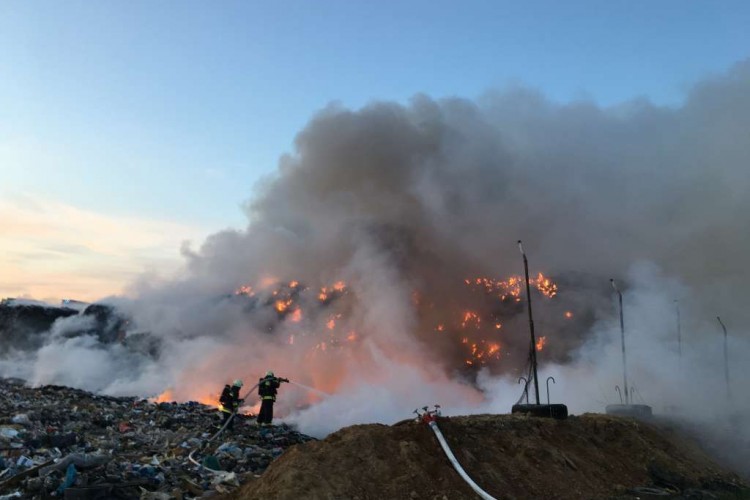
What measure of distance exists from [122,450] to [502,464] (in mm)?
8301

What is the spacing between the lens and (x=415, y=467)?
8.94 m

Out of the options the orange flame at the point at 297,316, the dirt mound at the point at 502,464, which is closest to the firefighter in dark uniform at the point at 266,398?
the dirt mound at the point at 502,464

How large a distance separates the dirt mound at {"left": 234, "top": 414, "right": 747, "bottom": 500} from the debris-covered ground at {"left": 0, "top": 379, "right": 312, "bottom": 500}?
2.12m

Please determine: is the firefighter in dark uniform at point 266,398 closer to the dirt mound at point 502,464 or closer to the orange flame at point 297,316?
the dirt mound at point 502,464

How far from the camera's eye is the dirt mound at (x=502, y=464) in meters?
8.34

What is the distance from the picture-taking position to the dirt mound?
8336mm

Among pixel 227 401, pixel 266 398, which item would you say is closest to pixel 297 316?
pixel 266 398

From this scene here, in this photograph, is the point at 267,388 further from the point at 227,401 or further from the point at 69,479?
the point at 69,479

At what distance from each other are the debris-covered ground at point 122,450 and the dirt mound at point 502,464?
212 centimetres

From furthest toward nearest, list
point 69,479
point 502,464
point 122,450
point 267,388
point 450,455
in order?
point 267,388
point 122,450
point 502,464
point 450,455
point 69,479

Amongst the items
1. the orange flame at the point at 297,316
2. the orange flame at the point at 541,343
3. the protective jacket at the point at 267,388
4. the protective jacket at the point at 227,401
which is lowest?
the protective jacket at the point at 227,401

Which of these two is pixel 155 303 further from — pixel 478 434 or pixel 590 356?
pixel 478 434

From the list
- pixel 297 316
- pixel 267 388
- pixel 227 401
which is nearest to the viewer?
pixel 227 401

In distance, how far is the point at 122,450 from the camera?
12617 mm
